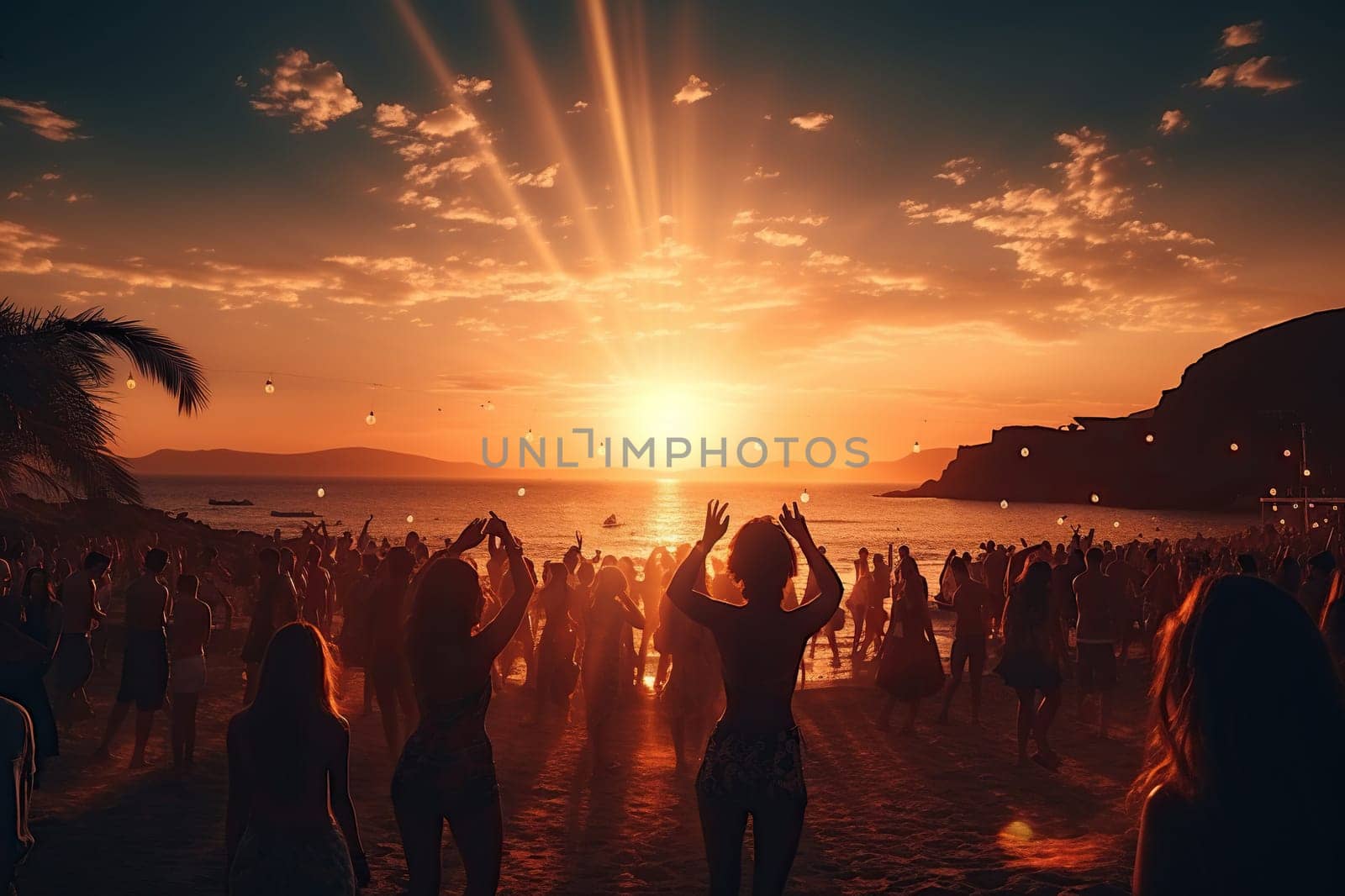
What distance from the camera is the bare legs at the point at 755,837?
3.51 m

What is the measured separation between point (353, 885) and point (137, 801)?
5.57 m

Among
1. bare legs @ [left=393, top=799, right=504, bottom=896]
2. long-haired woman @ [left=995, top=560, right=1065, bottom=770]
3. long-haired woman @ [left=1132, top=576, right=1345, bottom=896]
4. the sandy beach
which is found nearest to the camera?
long-haired woman @ [left=1132, top=576, right=1345, bottom=896]

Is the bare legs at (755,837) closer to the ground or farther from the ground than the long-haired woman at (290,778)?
closer to the ground

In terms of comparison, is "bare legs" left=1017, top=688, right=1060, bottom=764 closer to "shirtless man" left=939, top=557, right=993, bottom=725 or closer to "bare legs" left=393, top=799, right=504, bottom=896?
"shirtless man" left=939, top=557, right=993, bottom=725

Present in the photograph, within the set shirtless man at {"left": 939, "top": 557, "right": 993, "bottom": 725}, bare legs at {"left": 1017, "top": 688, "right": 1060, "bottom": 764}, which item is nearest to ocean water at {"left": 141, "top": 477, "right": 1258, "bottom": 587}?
shirtless man at {"left": 939, "top": 557, "right": 993, "bottom": 725}

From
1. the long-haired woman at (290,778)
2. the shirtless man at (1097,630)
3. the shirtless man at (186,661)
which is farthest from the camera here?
the shirtless man at (1097,630)

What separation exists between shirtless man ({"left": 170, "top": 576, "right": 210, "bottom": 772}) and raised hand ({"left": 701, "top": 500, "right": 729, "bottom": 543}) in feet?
19.8

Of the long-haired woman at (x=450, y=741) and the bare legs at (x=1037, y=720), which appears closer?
the long-haired woman at (x=450, y=741)

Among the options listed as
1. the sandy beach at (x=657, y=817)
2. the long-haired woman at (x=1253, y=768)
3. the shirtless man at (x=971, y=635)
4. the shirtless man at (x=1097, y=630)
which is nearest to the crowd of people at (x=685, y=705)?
the long-haired woman at (x=1253, y=768)

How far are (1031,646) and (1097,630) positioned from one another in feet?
7.83

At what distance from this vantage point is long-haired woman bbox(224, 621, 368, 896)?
3051 millimetres

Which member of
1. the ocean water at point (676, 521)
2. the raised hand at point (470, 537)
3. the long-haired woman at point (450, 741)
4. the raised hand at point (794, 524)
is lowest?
the ocean water at point (676, 521)

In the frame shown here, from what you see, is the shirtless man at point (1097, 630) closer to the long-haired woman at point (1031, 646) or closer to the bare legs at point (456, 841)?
the long-haired woman at point (1031, 646)

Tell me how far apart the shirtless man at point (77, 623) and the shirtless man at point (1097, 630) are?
11169 mm
